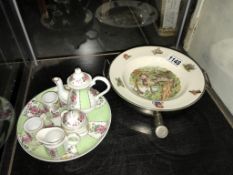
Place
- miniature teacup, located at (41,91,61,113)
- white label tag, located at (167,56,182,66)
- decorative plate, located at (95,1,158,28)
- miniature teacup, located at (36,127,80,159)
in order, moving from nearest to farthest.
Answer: miniature teacup, located at (36,127,80,159), miniature teacup, located at (41,91,61,113), white label tag, located at (167,56,182,66), decorative plate, located at (95,1,158,28)

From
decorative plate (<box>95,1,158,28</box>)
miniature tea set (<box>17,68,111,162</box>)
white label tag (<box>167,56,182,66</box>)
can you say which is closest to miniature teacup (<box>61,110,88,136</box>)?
miniature tea set (<box>17,68,111,162</box>)

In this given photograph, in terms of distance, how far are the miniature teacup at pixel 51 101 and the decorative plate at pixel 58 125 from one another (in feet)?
0.05

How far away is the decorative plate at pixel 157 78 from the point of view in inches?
24.2

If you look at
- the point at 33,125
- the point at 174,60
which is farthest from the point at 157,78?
the point at 33,125

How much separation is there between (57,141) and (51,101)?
139 mm

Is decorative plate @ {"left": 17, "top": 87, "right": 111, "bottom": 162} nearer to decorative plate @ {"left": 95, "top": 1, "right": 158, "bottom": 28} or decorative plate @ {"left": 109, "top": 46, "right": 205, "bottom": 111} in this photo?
decorative plate @ {"left": 109, "top": 46, "right": 205, "bottom": 111}

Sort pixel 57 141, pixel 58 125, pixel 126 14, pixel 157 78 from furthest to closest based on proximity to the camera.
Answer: pixel 126 14 < pixel 157 78 < pixel 58 125 < pixel 57 141

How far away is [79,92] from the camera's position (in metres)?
0.57

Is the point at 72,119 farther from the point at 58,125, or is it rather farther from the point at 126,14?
the point at 126,14

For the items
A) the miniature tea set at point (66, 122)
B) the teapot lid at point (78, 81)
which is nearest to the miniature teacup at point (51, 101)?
the miniature tea set at point (66, 122)

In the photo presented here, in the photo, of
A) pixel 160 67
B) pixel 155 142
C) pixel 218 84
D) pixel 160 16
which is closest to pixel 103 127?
pixel 155 142

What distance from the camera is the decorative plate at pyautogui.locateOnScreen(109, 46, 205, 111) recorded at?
62cm

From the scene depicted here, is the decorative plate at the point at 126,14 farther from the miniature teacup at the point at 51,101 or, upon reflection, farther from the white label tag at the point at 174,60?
the miniature teacup at the point at 51,101

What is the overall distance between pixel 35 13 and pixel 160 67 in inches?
18.6
